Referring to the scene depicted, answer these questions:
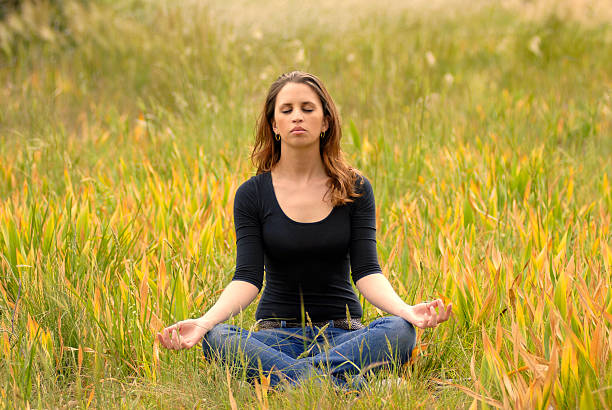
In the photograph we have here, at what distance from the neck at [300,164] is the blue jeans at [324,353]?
0.63 m

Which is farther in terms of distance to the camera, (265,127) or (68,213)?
(68,213)

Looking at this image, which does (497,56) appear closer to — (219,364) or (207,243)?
(207,243)

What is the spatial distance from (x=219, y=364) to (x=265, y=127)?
36.2 inches

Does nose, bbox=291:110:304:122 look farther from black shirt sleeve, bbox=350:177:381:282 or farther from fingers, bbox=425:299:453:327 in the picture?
fingers, bbox=425:299:453:327

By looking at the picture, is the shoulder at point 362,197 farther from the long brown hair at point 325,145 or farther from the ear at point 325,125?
the ear at point 325,125

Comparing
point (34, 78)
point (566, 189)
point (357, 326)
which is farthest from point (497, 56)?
point (357, 326)

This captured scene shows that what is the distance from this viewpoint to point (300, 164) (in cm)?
258

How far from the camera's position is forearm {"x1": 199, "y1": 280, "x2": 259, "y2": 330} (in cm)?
231

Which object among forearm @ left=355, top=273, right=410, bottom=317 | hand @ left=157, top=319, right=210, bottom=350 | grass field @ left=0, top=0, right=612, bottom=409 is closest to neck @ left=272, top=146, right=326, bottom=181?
forearm @ left=355, top=273, right=410, bottom=317

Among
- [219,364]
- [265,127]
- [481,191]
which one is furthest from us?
[481,191]

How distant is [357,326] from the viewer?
251 cm

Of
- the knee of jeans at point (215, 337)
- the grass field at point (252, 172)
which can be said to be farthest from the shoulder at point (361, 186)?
the knee of jeans at point (215, 337)

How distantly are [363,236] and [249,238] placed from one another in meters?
0.42

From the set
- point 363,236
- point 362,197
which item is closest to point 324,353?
point 363,236
